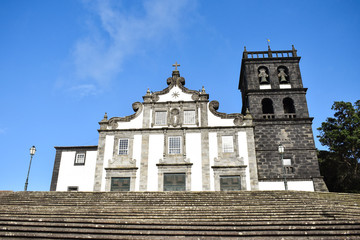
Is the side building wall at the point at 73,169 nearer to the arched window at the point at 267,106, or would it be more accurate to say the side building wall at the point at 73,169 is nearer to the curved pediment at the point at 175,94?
the curved pediment at the point at 175,94

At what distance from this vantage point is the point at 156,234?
977 centimetres

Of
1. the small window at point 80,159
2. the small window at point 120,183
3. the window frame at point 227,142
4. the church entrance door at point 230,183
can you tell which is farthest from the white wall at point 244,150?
the small window at point 80,159

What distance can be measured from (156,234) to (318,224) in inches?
221

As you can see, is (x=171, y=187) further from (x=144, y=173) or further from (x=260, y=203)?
(x=260, y=203)

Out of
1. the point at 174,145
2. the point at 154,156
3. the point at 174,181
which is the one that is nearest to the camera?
the point at 174,181

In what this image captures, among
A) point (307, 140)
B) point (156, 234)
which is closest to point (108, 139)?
point (156, 234)

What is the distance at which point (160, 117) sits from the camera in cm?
2339

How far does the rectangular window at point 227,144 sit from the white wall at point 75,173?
10125 mm

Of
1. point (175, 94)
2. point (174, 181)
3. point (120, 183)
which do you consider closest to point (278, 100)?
point (175, 94)

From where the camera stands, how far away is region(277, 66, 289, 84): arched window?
86.1 ft

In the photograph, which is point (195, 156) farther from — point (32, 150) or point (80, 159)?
point (32, 150)

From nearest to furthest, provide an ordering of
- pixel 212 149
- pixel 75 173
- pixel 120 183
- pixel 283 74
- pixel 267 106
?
pixel 120 183 → pixel 212 149 → pixel 75 173 → pixel 283 74 → pixel 267 106

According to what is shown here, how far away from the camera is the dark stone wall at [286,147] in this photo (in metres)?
22.7

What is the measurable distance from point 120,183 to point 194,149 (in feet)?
19.3
